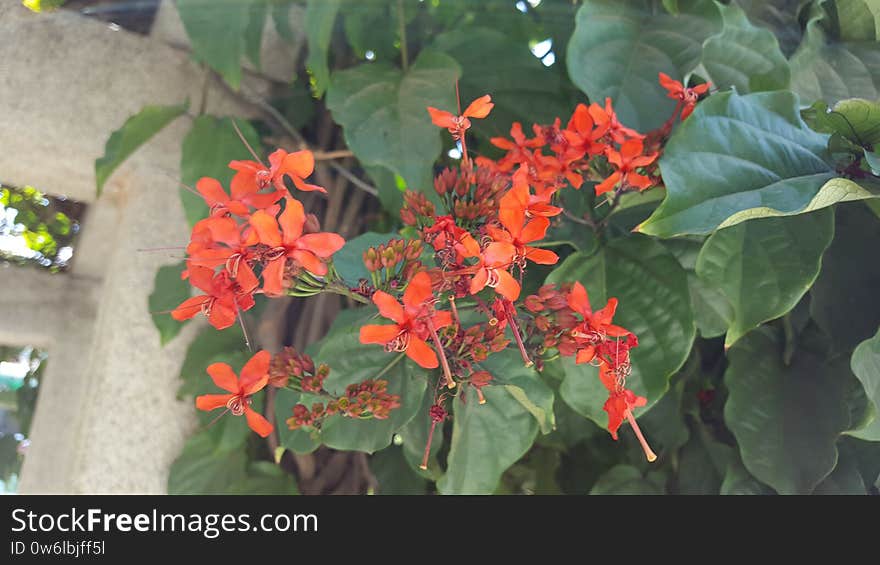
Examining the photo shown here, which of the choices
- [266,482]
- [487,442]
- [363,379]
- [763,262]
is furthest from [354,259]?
[266,482]

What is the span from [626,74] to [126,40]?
587 millimetres

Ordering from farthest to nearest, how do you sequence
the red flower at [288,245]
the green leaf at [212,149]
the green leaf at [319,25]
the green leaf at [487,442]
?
the green leaf at [212,149]
the green leaf at [319,25]
the green leaf at [487,442]
the red flower at [288,245]

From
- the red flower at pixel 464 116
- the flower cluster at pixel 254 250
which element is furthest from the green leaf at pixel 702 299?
the flower cluster at pixel 254 250

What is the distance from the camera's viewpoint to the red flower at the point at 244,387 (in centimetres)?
45

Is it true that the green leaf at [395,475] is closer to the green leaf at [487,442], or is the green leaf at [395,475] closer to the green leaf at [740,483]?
the green leaf at [487,442]

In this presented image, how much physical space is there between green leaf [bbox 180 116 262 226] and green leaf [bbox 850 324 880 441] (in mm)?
611

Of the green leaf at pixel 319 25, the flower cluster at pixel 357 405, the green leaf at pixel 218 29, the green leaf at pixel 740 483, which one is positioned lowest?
the green leaf at pixel 740 483

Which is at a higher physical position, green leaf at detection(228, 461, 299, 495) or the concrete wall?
the concrete wall

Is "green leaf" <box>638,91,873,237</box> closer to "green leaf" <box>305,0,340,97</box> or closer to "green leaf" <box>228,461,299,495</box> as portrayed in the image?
"green leaf" <box>305,0,340,97</box>

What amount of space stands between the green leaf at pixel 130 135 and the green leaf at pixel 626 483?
590 mm

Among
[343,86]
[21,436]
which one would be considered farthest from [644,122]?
[21,436]

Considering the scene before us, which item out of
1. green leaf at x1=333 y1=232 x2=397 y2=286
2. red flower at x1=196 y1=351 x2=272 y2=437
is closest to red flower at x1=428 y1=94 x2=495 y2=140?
green leaf at x1=333 y1=232 x2=397 y2=286

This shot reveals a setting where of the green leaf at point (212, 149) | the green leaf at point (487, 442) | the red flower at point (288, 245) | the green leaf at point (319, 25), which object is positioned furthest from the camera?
the green leaf at point (212, 149)

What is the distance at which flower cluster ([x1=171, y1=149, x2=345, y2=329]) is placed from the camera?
1.31 ft
